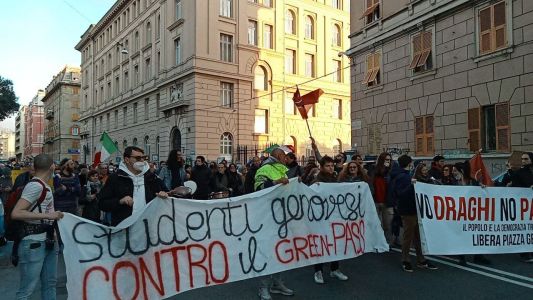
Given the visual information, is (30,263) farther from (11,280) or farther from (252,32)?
(252,32)

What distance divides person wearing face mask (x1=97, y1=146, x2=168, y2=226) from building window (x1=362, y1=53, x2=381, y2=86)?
16063mm

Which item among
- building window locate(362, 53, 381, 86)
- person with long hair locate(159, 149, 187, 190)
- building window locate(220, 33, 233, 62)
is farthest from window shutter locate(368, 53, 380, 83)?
building window locate(220, 33, 233, 62)

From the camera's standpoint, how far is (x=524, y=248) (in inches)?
273

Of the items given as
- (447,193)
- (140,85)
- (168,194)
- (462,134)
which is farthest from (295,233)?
(140,85)

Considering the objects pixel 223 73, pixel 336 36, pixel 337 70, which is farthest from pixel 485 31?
pixel 336 36

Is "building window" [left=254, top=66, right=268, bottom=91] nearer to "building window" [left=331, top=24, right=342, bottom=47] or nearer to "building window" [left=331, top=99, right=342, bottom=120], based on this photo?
"building window" [left=331, top=99, right=342, bottom=120]

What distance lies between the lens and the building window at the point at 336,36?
41531mm

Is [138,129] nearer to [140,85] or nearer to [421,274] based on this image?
[140,85]

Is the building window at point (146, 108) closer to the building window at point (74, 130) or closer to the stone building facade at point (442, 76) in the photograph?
the stone building facade at point (442, 76)

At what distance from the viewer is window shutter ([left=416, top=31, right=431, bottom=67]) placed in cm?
1639

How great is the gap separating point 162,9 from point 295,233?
35.6 meters

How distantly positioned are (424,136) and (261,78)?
2127cm

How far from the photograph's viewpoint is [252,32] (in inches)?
1393

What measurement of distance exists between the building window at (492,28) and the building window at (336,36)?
1089 inches
